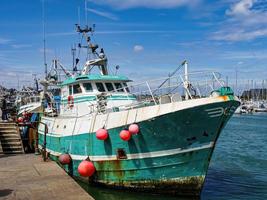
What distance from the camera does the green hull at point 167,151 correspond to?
10.8 metres

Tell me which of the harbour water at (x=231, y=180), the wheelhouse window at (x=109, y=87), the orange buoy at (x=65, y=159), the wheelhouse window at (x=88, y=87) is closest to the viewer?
the harbour water at (x=231, y=180)

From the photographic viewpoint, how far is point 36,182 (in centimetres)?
1079

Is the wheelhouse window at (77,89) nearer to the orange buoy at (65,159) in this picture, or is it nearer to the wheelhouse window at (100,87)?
the wheelhouse window at (100,87)

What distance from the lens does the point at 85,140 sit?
12.6 m

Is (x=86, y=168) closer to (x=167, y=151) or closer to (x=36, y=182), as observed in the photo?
(x=36, y=182)

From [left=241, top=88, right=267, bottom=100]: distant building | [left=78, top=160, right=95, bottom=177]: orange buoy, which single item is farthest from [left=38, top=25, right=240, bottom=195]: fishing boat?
[left=241, top=88, right=267, bottom=100]: distant building

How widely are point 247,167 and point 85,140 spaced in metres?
8.88

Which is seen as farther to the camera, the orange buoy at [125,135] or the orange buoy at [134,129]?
the orange buoy at [125,135]

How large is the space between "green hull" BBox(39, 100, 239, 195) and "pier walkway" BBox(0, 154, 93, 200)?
1.61 m

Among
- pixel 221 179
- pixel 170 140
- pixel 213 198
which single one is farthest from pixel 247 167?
pixel 170 140

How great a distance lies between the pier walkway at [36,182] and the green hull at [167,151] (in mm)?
1605

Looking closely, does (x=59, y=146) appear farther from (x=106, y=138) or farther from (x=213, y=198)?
(x=213, y=198)

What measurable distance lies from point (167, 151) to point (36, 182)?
3.95 meters

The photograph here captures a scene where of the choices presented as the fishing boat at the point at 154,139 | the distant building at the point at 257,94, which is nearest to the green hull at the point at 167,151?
the fishing boat at the point at 154,139
